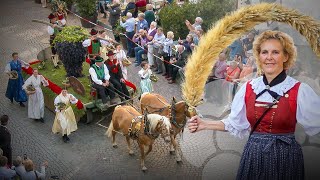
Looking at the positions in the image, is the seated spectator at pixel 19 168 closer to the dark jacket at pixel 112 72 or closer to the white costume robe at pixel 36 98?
the white costume robe at pixel 36 98

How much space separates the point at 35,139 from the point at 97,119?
1.43m

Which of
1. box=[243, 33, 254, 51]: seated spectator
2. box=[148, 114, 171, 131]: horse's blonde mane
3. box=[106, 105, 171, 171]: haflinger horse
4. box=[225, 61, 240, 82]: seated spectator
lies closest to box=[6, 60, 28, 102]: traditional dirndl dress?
box=[106, 105, 171, 171]: haflinger horse

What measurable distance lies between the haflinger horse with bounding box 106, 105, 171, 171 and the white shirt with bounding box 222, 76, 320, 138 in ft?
12.2

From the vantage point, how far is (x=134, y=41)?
42.1ft

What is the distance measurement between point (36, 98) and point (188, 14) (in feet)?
17.4

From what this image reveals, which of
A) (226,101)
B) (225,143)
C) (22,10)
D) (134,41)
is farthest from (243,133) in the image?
(22,10)

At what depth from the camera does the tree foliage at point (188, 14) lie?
1214cm

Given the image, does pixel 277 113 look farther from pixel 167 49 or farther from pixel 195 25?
pixel 195 25

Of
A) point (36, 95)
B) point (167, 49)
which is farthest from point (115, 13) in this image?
point (36, 95)

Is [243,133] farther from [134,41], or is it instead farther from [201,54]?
[134,41]

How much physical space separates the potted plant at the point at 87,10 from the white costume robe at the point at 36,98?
6.36 metres

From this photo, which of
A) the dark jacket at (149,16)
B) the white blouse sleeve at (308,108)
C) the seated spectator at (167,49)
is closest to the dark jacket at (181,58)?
the seated spectator at (167,49)

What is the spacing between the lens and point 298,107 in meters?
3.16

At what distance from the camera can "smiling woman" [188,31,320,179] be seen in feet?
10.4
